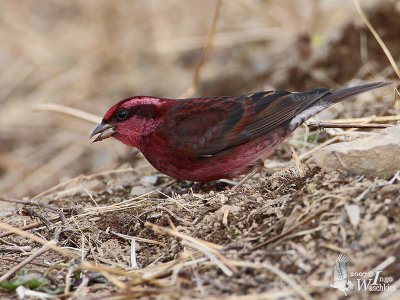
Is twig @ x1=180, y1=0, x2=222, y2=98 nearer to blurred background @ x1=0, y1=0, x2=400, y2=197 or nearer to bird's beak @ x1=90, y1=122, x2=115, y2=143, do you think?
blurred background @ x1=0, y1=0, x2=400, y2=197

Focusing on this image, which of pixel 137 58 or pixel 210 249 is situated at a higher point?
pixel 137 58

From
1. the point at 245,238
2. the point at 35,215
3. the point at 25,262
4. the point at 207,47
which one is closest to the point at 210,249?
the point at 245,238

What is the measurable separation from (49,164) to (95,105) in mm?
1831

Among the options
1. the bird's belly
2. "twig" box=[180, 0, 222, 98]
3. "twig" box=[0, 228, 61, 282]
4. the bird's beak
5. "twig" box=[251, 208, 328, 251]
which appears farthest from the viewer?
"twig" box=[180, 0, 222, 98]

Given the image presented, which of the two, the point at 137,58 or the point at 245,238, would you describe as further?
the point at 137,58

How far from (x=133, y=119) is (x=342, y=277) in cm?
261

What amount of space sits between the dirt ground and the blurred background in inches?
1.2

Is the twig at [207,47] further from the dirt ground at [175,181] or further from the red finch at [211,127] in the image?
the red finch at [211,127]

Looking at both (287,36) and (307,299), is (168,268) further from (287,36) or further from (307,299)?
(287,36)

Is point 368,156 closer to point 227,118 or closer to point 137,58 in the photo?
point 227,118

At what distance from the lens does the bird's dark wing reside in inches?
198

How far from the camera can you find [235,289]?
129 inches

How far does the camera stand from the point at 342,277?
3191 millimetres

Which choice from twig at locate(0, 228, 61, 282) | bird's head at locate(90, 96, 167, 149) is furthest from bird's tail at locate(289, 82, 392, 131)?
twig at locate(0, 228, 61, 282)
